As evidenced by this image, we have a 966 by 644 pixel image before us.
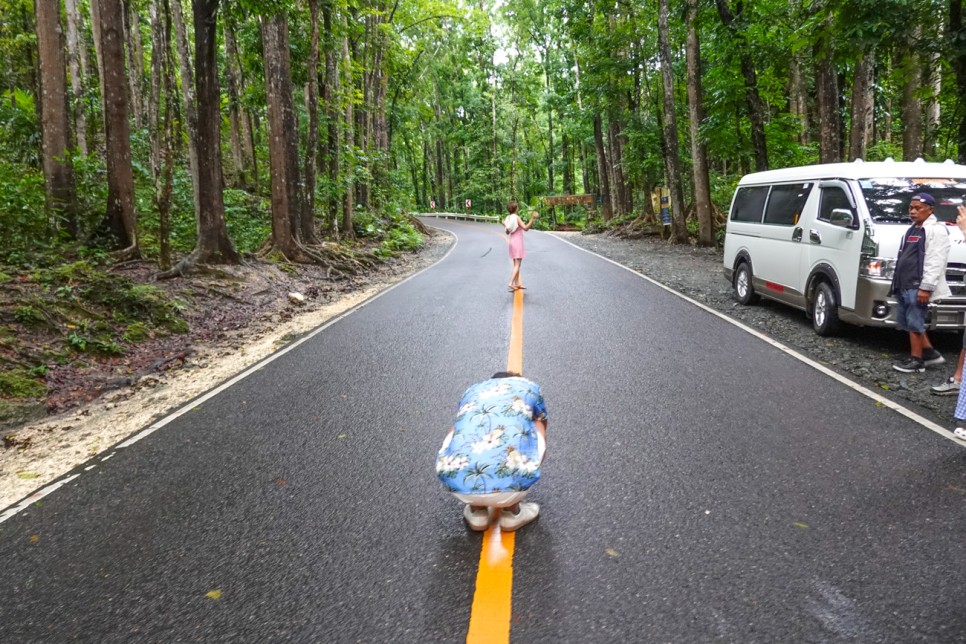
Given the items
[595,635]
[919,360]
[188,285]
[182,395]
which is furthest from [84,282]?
[919,360]

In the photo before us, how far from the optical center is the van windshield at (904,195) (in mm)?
7125

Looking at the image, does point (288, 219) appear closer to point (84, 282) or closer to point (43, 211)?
point (43, 211)

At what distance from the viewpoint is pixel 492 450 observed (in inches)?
119

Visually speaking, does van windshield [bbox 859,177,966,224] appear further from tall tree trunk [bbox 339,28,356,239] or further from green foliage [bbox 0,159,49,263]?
tall tree trunk [bbox 339,28,356,239]

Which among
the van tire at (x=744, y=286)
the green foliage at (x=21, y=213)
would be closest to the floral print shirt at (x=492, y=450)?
the van tire at (x=744, y=286)

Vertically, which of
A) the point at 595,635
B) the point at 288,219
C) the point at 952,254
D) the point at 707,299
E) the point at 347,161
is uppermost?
the point at 347,161

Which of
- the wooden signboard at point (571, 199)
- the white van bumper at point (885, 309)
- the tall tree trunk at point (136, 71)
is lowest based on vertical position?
the white van bumper at point (885, 309)

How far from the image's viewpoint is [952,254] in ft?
21.7

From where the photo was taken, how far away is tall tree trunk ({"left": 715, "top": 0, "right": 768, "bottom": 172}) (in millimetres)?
16516

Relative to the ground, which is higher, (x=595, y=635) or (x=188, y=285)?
(x=188, y=285)

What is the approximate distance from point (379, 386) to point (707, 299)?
7458 millimetres

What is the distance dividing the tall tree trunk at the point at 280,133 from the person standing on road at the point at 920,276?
44.6ft

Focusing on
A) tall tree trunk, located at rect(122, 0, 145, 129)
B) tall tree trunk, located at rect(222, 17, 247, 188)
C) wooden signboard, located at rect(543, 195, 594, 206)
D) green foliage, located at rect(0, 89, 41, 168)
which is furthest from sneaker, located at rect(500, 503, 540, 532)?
wooden signboard, located at rect(543, 195, 594, 206)

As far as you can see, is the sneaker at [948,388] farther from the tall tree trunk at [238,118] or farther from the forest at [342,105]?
the tall tree trunk at [238,118]
